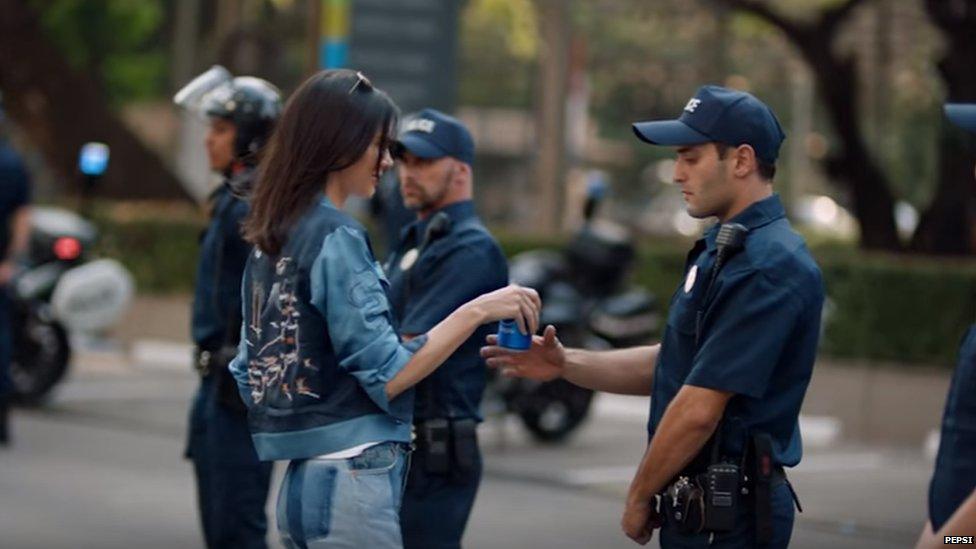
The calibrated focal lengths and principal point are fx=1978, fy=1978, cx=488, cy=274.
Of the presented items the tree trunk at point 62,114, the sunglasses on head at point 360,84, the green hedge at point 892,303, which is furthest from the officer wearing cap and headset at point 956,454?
the tree trunk at point 62,114

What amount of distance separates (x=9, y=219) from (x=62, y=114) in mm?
9706

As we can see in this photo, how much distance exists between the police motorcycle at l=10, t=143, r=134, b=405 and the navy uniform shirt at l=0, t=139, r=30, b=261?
5.36ft

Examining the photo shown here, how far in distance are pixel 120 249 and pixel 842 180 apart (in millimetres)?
6437

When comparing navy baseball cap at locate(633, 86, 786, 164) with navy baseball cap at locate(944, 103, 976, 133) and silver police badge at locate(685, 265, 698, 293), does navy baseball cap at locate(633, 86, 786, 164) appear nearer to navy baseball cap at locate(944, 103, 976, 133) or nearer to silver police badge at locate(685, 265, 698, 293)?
silver police badge at locate(685, 265, 698, 293)

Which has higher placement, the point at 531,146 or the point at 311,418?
the point at 311,418

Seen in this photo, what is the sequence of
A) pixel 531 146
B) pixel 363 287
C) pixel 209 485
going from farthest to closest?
pixel 531 146 → pixel 209 485 → pixel 363 287

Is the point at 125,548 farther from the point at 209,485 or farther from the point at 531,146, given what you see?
the point at 531,146

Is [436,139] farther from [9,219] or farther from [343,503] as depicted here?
[9,219]

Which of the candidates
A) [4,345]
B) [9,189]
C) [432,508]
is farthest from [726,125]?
[4,345]

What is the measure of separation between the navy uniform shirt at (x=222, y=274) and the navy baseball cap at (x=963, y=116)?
8.95 ft

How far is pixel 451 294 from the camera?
5.73 meters

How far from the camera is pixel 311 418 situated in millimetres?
A: 4414

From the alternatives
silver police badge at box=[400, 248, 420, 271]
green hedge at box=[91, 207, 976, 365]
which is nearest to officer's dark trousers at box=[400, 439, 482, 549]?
silver police badge at box=[400, 248, 420, 271]

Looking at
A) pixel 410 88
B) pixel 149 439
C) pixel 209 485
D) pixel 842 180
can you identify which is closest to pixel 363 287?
pixel 209 485
